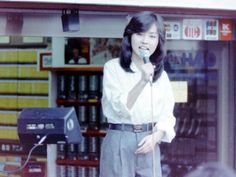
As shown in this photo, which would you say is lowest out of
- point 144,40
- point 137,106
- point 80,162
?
point 80,162

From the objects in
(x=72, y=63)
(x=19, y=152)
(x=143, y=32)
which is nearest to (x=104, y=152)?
(x=143, y=32)

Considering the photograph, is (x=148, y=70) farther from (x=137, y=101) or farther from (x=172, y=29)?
(x=172, y=29)

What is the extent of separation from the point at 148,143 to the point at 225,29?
166 cm

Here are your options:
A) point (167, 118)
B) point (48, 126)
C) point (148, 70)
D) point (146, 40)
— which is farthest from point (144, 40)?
point (48, 126)

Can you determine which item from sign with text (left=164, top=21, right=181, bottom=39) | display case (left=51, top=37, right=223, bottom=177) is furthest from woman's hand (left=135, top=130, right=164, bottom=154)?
display case (left=51, top=37, right=223, bottom=177)

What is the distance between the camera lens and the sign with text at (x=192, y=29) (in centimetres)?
435

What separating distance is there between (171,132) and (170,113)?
0.13 meters

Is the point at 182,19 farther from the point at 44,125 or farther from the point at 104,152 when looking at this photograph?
the point at 44,125

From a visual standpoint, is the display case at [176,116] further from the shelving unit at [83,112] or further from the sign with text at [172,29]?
the sign with text at [172,29]

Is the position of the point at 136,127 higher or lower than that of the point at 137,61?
lower

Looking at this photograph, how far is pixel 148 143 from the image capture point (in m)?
3.07

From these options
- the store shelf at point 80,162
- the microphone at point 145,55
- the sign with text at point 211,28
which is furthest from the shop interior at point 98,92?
the microphone at point 145,55

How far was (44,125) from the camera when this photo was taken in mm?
2756

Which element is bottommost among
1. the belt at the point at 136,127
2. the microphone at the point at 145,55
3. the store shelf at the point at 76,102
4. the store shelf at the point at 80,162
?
the store shelf at the point at 80,162
